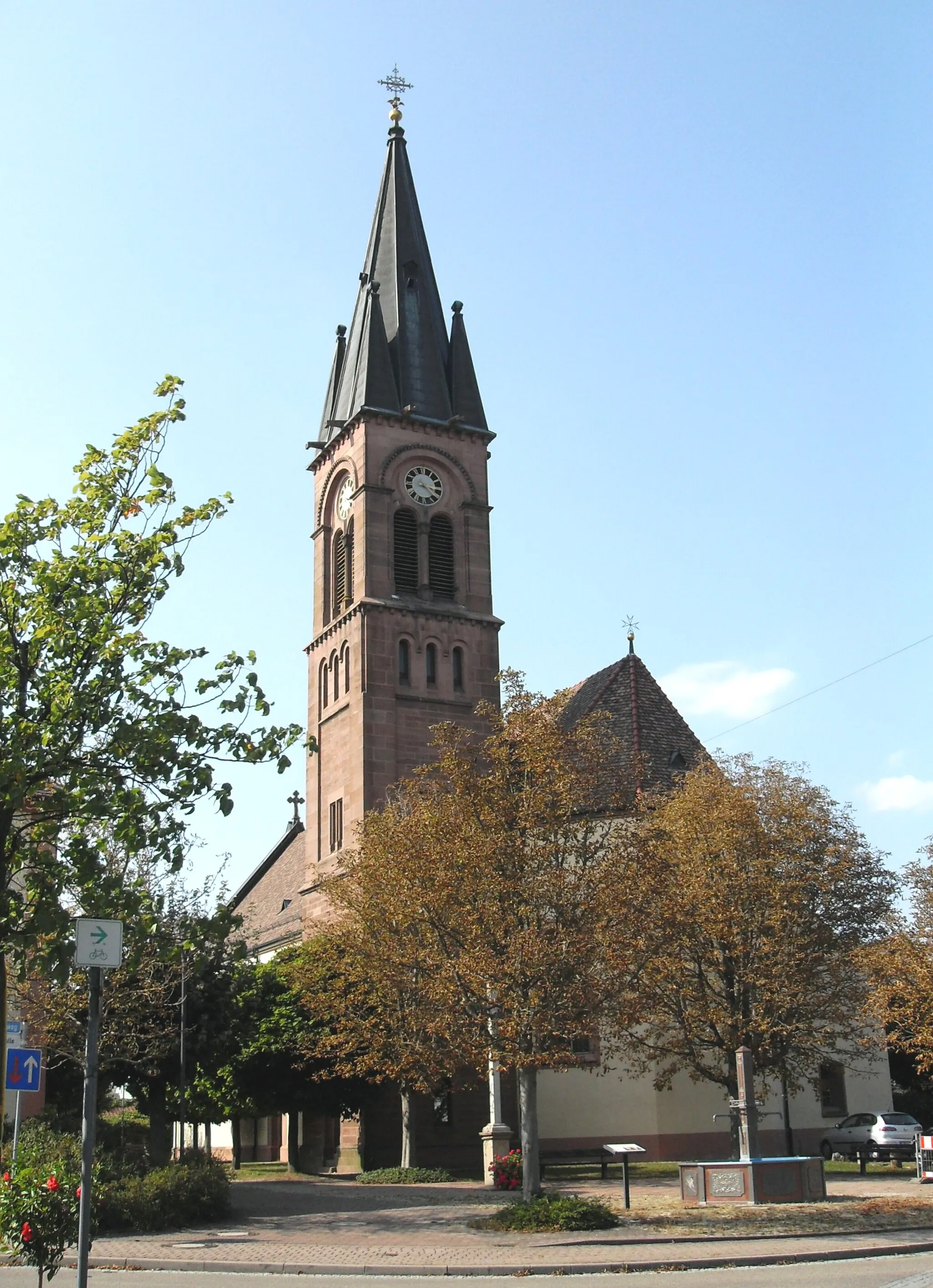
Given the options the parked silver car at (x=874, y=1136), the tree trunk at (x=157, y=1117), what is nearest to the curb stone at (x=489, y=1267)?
the tree trunk at (x=157, y=1117)

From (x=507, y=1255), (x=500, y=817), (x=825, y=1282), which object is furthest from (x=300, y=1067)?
(x=825, y=1282)

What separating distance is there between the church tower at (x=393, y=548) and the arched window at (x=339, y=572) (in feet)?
0.22

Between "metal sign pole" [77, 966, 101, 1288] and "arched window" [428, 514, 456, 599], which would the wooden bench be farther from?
"metal sign pole" [77, 966, 101, 1288]

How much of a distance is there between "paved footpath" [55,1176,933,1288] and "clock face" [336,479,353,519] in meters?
29.5

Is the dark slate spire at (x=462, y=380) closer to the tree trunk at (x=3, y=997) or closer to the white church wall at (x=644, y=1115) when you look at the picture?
the white church wall at (x=644, y=1115)

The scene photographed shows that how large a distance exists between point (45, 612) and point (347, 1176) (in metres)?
24.0

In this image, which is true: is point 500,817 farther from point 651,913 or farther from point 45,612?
point 45,612

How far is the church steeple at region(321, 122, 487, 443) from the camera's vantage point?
49000mm

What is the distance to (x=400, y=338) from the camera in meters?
50.5

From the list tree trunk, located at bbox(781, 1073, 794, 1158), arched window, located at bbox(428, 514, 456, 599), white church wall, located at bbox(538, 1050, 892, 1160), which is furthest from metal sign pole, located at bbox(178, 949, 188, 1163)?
arched window, located at bbox(428, 514, 456, 599)

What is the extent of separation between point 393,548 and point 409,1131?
2010 cm

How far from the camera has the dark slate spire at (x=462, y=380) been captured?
4991 cm

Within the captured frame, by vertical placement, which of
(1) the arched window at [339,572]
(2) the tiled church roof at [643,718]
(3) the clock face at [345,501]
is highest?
(3) the clock face at [345,501]

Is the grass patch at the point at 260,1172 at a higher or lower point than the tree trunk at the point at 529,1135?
lower
